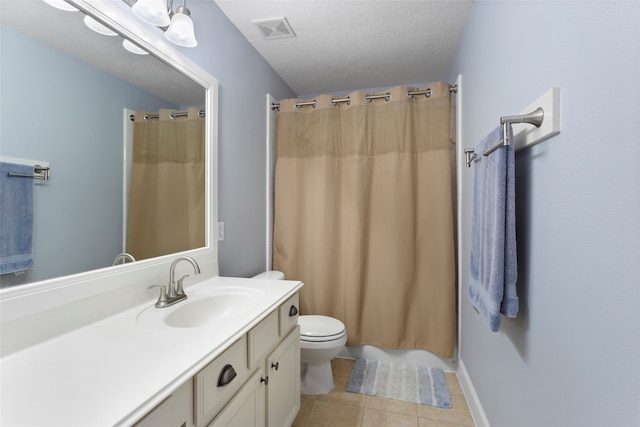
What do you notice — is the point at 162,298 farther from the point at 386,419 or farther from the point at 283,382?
the point at 386,419

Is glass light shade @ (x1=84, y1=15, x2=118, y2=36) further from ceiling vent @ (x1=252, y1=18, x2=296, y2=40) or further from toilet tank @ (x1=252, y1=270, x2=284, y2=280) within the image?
toilet tank @ (x1=252, y1=270, x2=284, y2=280)

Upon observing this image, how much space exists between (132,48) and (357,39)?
4.70ft

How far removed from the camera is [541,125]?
2.77ft

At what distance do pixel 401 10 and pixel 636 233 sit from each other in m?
1.76

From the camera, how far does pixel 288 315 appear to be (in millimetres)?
1439

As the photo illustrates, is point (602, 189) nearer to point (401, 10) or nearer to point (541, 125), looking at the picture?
point (541, 125)

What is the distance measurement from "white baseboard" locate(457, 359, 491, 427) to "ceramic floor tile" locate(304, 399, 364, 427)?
64cm

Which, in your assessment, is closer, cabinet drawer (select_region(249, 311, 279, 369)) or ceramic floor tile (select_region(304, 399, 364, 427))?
cabinet drawer (select_region(249, 311, 279, 369))

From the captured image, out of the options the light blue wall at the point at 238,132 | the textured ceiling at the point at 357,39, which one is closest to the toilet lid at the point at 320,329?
the light blue wall at the point at 238,132

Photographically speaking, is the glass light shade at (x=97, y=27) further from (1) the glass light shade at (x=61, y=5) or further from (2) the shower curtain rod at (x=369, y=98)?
(2) the shower curtain rod at (x=369, y=98)

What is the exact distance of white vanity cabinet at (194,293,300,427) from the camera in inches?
33.2

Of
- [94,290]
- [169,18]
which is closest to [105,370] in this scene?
[94,290]

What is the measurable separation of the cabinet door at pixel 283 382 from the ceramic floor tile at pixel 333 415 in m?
0.26

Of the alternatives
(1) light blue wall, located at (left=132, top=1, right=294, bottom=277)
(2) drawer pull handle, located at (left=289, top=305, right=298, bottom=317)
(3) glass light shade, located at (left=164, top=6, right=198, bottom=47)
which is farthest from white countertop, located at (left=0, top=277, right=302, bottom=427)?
(3) glass light shade, located at (left=164, top=6, right=198, bottom=47)
